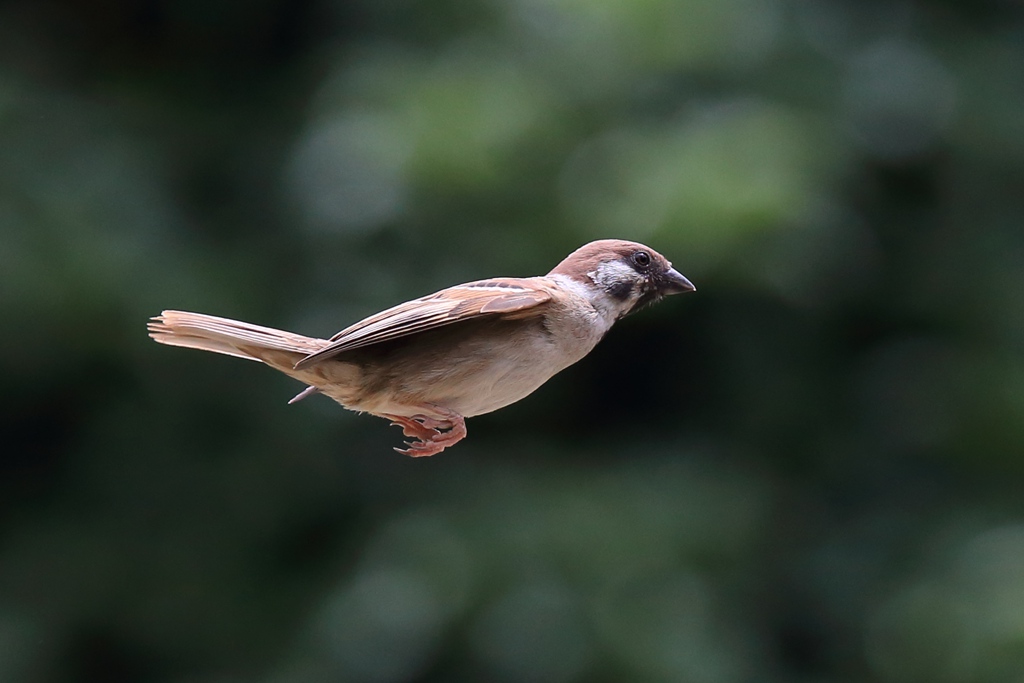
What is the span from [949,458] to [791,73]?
2.60 m

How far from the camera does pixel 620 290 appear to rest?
2.99 m

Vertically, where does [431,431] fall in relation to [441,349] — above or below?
below

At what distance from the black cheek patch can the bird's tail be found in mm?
706

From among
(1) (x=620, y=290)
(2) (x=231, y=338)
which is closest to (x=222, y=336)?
(2) (x=231, y=338)

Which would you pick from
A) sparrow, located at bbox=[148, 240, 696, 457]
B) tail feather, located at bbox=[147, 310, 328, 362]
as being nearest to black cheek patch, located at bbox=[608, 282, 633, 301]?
sparrow, located at bbox=[148, 240, 696, 457]

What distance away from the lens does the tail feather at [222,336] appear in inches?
103

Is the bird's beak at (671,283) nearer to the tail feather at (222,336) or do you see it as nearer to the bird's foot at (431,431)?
the bird's foot at (431,431)

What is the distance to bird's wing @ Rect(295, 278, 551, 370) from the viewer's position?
255cm

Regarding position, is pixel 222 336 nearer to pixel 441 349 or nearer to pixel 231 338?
pixel 231 338

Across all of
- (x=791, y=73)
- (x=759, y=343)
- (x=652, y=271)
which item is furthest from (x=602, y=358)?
(x=652, y=271)

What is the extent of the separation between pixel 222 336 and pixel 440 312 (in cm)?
46

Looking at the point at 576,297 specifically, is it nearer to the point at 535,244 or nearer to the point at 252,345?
the point at 252,345

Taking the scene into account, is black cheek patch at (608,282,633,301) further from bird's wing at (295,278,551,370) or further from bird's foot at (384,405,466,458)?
bird's foot at (384,405,466,458)

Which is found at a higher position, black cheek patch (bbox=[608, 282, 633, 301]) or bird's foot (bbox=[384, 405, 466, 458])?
black cheek patch (bbox=[608, 282, 633, 301])
